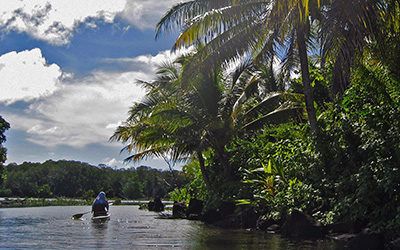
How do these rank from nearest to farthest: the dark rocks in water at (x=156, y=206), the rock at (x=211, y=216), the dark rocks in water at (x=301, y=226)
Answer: the dark rocks in water at (x=301, y=226), the rock at (x=211, y=216), the dark rocks in water at (x=156, y=206)

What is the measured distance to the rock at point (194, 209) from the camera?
22.1 metres

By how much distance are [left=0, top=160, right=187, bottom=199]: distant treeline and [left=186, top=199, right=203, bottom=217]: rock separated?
53802mm

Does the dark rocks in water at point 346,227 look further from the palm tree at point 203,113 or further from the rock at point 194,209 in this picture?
the rock at point 194,209

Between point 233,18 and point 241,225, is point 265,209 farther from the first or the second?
point 233,18

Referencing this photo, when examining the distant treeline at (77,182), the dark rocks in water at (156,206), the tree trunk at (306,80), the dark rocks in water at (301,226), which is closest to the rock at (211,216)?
the dark rocks in water at (301,226)

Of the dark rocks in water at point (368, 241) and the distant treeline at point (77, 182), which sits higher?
the distant treeline at point (77, 182)

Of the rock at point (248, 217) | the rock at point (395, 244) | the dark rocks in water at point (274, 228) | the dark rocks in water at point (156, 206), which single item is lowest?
the rock at point (395, 244)

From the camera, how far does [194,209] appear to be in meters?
22.3

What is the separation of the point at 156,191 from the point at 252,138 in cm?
6000

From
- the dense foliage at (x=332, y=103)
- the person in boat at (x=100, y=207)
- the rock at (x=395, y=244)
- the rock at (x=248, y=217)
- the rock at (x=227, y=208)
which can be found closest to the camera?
the rock at (x=395, y=244)

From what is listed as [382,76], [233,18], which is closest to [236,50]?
[233,18]

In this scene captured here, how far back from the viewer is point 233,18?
47.4 ft

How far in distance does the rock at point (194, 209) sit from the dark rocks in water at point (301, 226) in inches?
358

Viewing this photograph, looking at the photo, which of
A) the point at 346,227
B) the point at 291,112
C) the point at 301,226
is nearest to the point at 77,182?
the point at 291,112
